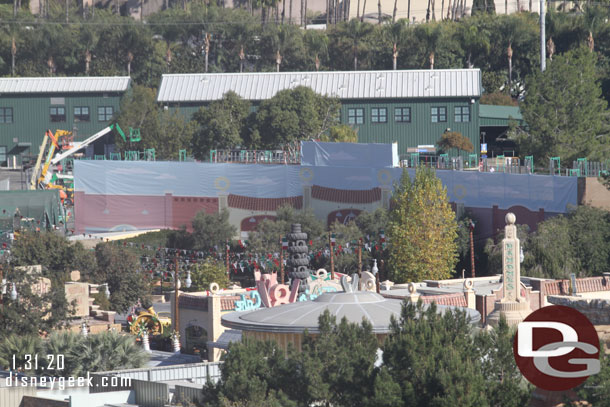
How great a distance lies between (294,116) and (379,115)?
8.82 meters

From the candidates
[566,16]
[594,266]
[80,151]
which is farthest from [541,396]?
[566,16]

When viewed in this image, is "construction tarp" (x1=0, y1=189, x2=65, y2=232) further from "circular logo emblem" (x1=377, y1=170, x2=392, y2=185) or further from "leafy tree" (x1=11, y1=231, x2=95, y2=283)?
"circular logo emblem" (x1=377, y1=170, x2=392, y2=185)

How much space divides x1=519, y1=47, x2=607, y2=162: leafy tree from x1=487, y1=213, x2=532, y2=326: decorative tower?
51.1 m

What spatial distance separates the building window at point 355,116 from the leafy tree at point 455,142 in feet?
28.7

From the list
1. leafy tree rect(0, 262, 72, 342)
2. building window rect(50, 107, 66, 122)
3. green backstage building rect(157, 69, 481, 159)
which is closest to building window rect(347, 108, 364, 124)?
green backstage building rect(157, 69, 481, 159)

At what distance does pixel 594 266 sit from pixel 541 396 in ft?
162

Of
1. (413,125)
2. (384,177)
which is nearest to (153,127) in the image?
(413,125)

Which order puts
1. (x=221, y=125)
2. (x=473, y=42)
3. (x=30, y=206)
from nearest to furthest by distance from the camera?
(x=30, y=206)
(x=221, y=125)
(x=473, y=42)

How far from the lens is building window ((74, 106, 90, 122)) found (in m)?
131

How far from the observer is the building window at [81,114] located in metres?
131

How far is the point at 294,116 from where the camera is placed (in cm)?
11581

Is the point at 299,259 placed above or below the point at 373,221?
below

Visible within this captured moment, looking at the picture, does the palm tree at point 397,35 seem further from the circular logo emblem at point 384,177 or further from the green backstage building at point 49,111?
the circular logo emblem at point 384,177

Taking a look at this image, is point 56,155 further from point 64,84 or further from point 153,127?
point 64,84
